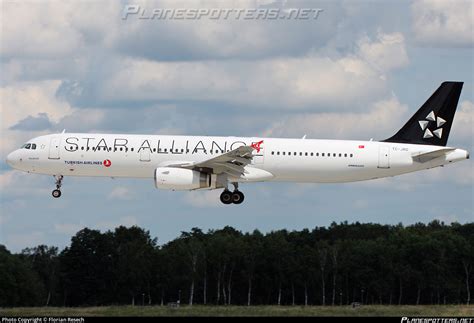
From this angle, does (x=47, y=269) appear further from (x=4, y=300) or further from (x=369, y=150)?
(x=369, y=150)

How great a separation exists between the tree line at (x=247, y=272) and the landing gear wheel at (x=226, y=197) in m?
9.39

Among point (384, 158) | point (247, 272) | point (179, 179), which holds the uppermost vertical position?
point (384, 158)

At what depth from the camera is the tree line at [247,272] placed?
93062mm

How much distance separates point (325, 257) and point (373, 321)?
40.9m

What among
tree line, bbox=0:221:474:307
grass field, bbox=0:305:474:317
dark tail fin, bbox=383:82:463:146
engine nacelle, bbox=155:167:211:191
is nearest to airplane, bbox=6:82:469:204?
engine nacelle, bbox=155:167:211:191

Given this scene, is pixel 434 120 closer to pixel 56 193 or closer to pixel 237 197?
pixel 237 197

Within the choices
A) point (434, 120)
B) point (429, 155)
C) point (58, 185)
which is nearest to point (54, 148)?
point (58, 185)

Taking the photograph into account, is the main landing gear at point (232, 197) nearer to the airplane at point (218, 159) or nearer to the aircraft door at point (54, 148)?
the airplane at point (218, 159)

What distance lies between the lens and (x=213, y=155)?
79.3 metres

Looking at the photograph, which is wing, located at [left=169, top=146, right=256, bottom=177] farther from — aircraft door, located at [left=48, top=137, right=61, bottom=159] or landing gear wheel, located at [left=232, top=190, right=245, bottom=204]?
aircraft door, located at [left=48, top=137, right=61, bottom=159]

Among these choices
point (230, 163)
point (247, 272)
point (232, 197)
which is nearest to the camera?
point (230, 163)

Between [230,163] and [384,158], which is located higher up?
[384,158]

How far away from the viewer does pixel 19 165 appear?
264ft

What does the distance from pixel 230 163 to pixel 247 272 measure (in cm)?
1833
